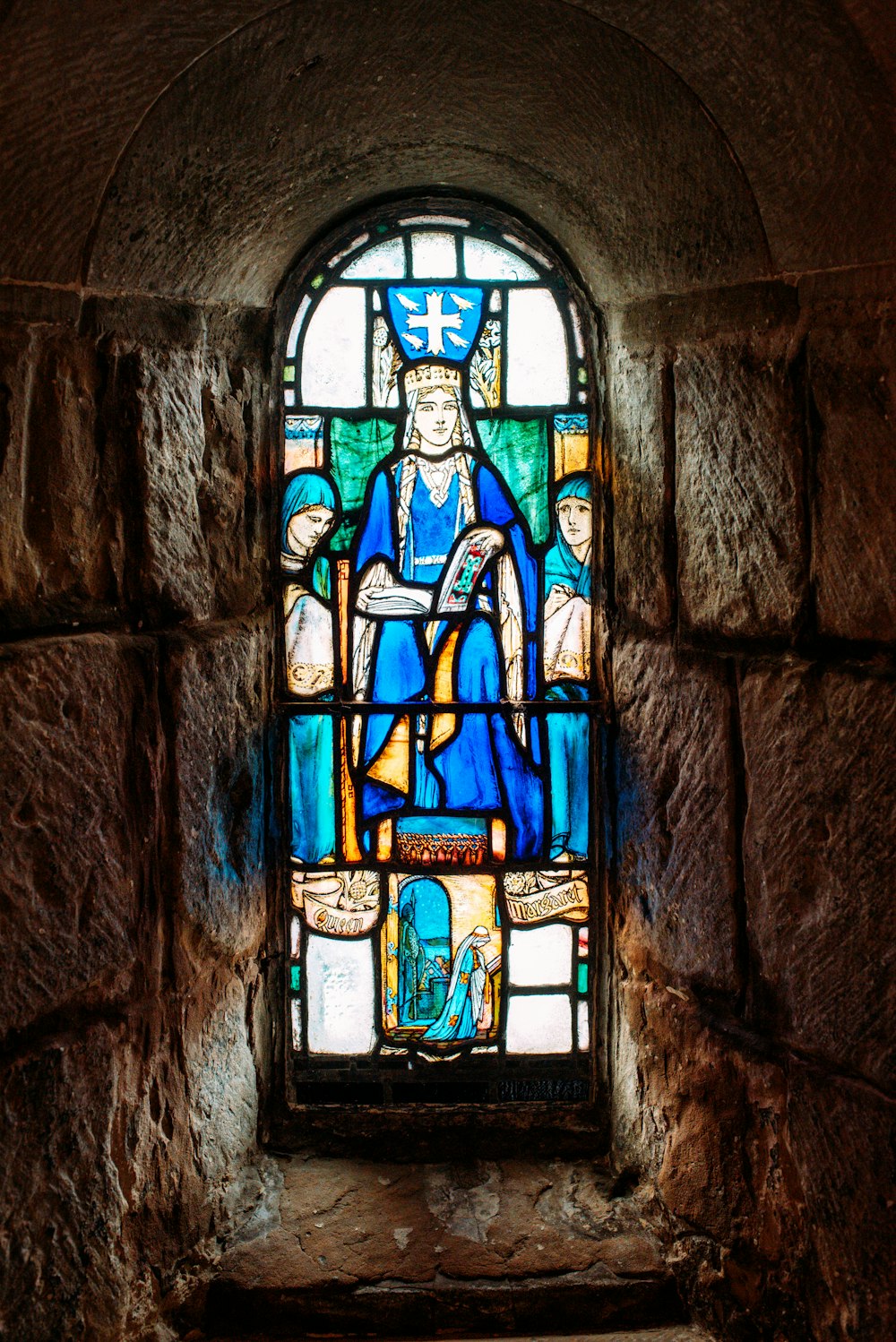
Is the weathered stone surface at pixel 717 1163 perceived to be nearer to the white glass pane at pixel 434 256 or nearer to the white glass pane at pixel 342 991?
the white glass pane at pixel 342 991

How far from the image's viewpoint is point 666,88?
1775 millimetres

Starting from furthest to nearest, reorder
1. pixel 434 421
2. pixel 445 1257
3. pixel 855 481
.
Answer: pixel 434 421
pixel 445 1257
pixel 855 481

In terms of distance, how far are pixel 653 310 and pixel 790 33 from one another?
0.60m

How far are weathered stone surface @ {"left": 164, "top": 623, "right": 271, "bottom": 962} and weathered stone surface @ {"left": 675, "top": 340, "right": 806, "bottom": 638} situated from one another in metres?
0.91

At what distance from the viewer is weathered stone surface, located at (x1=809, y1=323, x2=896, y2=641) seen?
64.1 inches

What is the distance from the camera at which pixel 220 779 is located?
2.17 m

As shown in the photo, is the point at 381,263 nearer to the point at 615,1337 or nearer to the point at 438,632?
the point at 438,632

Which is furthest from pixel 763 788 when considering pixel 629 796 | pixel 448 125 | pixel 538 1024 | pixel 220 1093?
pixel 448 125

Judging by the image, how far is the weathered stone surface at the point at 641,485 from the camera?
2.13 metres

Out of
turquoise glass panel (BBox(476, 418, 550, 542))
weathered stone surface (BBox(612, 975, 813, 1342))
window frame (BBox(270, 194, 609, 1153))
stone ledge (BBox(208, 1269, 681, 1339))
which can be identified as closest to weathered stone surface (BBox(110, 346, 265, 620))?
window frame (BBox(270, 194, 609, 1153))

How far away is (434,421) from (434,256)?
378mm

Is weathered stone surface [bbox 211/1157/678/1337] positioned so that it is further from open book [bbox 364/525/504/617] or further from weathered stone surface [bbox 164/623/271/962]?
open book [bbox 364/525/504/617]

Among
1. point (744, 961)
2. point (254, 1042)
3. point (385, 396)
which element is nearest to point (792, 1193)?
point (744, 961)

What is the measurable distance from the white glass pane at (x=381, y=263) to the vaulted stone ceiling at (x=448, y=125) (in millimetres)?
204
